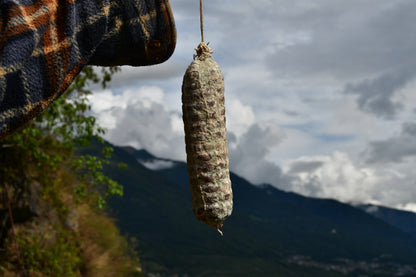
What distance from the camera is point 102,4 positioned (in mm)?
1972

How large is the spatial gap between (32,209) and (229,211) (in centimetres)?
1039

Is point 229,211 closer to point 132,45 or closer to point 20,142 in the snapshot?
point 132,45

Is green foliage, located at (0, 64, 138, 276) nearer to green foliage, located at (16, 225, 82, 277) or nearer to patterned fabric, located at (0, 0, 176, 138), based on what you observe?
green foliage, located at (16, 225, 82, 277)

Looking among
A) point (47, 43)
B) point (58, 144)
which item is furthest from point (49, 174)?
point (47, 43)

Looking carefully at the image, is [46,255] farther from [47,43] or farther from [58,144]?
[47,43]

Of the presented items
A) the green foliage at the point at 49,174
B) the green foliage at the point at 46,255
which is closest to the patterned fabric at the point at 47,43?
the green foliage at the point at 49,174

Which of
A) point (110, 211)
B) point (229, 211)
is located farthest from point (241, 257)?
point (229, 211)

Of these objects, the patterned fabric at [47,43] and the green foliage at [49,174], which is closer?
the patterned fabric at [47,43]

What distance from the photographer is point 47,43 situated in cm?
182

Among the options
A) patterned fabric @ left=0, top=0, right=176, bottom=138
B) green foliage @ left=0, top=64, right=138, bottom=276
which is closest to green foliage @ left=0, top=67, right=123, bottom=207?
green foliage @ left=0, top=64, right=138, bottom=276

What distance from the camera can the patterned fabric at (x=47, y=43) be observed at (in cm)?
173

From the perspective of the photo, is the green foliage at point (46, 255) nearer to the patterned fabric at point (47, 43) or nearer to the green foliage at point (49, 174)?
the green foliage at point (49, 174)

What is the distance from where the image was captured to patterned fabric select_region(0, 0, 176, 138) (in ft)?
5.68

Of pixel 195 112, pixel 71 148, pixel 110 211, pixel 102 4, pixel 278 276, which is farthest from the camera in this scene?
pixel 278 276
